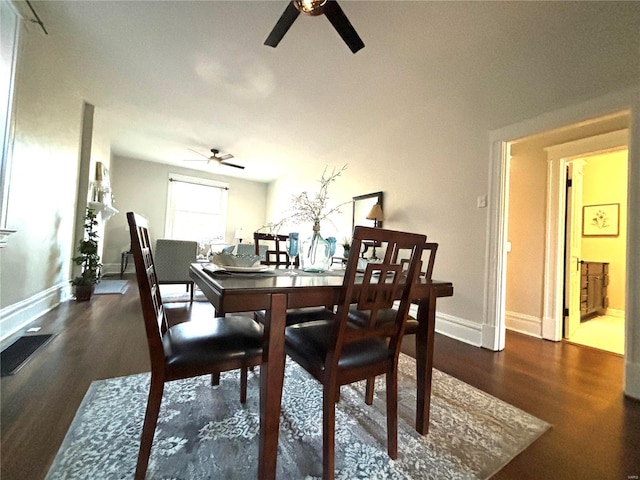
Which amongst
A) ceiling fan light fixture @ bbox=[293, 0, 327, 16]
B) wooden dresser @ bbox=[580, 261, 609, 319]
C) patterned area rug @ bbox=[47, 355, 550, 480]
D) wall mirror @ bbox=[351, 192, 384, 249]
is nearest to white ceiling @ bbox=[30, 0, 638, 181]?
ceiling fan light fixture @ bbox=[293, 0, 327, 16]

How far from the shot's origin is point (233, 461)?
3.45 feet

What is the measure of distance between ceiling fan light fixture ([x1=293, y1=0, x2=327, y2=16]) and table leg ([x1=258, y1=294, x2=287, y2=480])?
5.89 feet

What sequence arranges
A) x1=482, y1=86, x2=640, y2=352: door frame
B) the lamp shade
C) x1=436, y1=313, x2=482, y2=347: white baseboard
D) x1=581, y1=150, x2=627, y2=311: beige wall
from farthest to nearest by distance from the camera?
1. x1=581, y1=150, x2=627, y2=311: beige wall
2. the lamp shade
3. x1=436, y1=313, x2=482, y2=347: white baseboard
4. x1=482, y1=86, x2=640, y2=352: door frame

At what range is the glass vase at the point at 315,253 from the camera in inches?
62.8

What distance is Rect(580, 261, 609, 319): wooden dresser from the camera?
3.68 m

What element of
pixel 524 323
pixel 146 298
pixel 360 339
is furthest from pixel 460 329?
pixel 146 298

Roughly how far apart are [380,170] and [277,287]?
3.28 metres

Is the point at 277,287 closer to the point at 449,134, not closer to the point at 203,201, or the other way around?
the point at 449,134

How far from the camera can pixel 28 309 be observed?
2.48 meters

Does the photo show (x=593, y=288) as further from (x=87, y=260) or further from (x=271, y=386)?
(x=87, y=260)

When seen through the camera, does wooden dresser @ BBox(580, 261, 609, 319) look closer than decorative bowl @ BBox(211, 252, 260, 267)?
No

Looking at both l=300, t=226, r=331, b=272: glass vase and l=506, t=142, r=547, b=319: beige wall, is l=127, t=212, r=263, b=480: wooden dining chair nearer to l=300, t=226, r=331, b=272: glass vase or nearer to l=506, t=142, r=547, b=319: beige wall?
l=300, t=226, r=331, b=272: glass vase

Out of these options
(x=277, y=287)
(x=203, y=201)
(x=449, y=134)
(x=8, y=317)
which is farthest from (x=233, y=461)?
(x=203, y=201)

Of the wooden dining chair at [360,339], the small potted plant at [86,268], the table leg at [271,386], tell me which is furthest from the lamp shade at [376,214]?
the small potted plant at [86,268]
